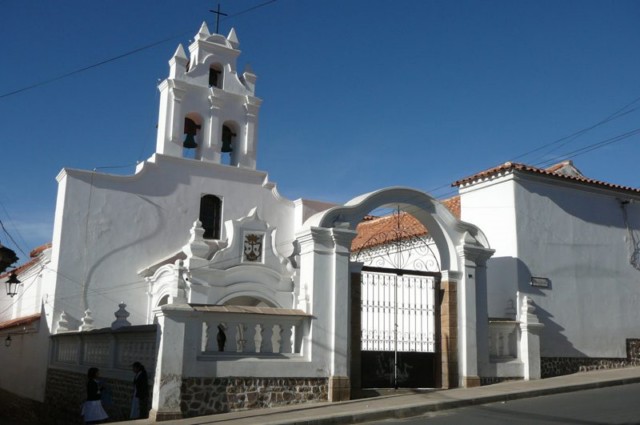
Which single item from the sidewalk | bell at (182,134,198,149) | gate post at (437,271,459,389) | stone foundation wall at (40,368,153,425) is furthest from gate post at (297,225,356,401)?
bell at (182,134,198,149)

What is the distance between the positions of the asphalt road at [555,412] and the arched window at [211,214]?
11020 mm

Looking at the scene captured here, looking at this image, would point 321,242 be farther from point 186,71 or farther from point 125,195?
point 186,71

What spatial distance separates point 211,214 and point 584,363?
11359 mm

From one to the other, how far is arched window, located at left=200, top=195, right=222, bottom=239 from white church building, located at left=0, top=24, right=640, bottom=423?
0.21ft

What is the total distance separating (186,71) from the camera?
2184cm

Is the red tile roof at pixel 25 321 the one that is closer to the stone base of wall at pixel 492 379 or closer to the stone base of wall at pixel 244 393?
the stone base of wall at pixel 244 393

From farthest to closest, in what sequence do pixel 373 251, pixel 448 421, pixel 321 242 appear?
pixel 373 251 → pixel 321 242 → pixel 448 421

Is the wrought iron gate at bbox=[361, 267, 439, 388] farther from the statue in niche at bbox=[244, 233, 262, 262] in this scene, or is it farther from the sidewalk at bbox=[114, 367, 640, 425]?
the statue in niche at bbox=[244, 233, 262, 262]

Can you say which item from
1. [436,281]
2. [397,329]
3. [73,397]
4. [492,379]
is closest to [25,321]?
[73,397]

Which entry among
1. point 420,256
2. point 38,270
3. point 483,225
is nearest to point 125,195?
point 38,270

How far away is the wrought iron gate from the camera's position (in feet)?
44.7

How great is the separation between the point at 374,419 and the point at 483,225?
7.27 m

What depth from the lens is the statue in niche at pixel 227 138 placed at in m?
22.2

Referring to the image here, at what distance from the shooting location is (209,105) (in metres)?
21.6
